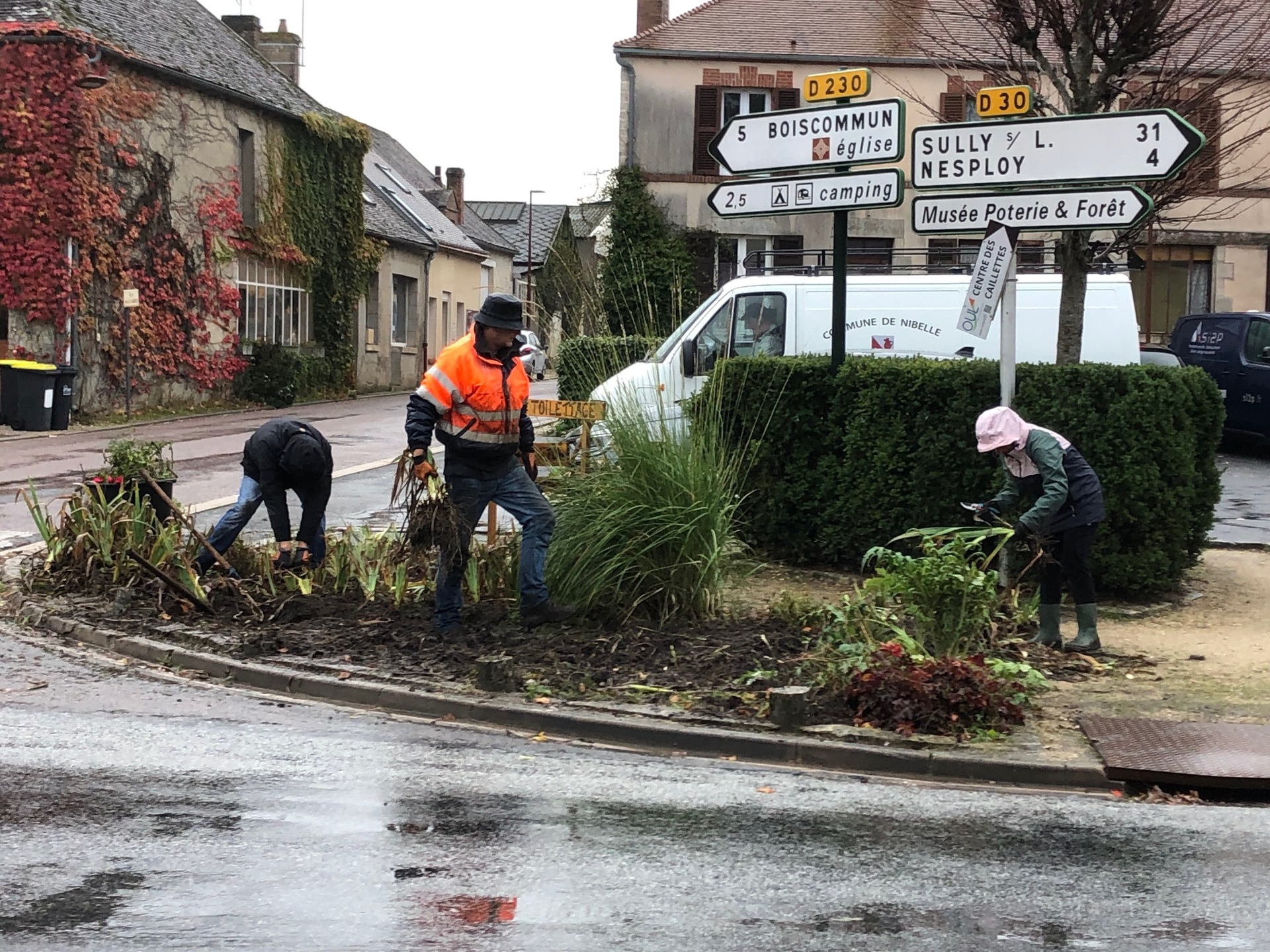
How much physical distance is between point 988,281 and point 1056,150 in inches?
37.2

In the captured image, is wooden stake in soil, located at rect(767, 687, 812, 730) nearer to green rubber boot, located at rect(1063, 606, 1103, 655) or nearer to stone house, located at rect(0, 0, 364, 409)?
green rubber boot, located at rect(1063, 606, 1103, 655)

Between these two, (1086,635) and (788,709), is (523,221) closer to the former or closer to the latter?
(1086,635)

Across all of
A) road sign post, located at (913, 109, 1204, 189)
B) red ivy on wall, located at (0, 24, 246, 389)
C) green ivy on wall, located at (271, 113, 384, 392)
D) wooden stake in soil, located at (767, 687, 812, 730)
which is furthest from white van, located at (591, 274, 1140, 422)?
green ivy on wall, located at (271, 113, 384, 392)

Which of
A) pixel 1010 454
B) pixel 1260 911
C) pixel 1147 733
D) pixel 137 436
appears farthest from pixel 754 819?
pixel 137 436

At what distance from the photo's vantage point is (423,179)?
183 ft

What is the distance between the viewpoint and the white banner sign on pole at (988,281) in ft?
28.2

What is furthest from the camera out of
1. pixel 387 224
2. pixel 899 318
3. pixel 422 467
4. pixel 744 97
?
pixel 387 224

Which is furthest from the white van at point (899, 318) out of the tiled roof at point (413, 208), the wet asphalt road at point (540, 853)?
the tiled roof at point (413, 208)

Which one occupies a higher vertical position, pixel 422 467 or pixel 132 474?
pixel 422 467

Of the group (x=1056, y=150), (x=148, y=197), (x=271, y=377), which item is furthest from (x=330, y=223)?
(x=1056, y=150)

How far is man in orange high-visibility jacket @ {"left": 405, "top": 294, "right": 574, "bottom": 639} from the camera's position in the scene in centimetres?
746

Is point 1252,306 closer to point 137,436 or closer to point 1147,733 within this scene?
point 137,436

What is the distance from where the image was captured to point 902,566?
7117 mm

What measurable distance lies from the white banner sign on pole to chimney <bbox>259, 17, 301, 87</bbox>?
3500cm
